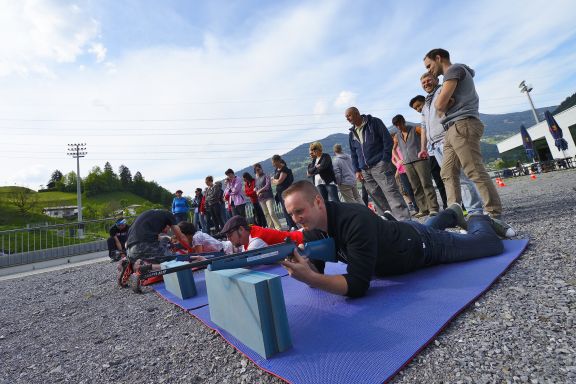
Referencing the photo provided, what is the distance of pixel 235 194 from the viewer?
9172mm

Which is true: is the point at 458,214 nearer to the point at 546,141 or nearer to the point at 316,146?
the point at 316,146

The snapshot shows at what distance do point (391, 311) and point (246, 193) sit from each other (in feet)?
24.1

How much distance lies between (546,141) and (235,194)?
130 feet

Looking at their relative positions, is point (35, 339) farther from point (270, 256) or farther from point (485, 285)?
point (485, 285)

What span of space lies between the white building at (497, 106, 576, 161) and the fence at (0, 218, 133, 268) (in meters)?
35.1

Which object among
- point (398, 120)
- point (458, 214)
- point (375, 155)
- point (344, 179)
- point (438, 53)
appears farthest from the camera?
→ point (344, 179)

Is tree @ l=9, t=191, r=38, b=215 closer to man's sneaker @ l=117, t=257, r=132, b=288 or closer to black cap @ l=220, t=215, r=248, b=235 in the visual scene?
man's sneaker @ l=117, t=257, r=132, b=288

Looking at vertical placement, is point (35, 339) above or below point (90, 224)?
below

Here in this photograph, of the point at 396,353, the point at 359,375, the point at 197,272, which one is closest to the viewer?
the point at 359,375

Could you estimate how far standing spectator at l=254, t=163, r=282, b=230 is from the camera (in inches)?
331

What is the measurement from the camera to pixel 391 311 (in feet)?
6.95

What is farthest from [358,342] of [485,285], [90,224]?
[90,224]

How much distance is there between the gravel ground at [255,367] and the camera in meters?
1.42

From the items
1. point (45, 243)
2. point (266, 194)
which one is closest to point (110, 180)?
point (45, 243)
